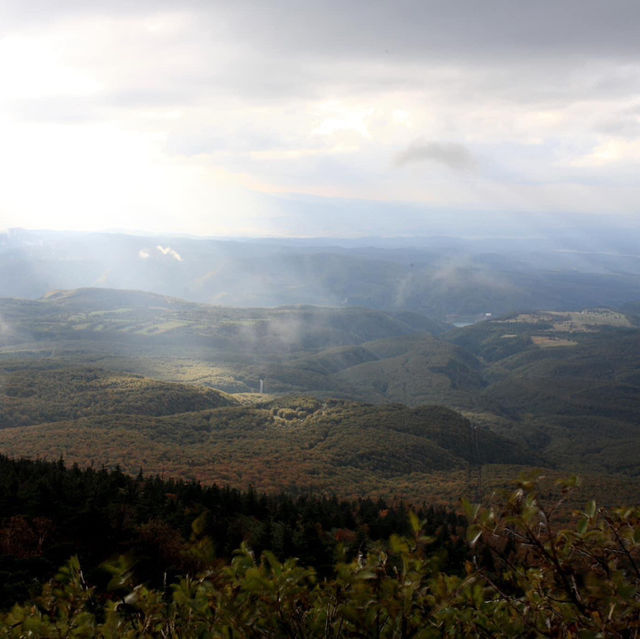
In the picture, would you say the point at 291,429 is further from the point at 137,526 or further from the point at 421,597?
the point at 421,597

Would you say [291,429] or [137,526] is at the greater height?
[137,526]

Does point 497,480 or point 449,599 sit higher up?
point 449,599

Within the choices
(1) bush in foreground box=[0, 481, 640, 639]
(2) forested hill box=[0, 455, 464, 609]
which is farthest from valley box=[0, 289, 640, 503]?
(1) bush in foreground box=[0, 481, 640, 639]

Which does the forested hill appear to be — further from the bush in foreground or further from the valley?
the valley

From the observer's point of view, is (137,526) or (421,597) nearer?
(421,597)

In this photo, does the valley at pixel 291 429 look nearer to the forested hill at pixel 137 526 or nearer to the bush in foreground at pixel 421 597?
the forested hill at pixel 137 526

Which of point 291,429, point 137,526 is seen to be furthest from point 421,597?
point 291,429

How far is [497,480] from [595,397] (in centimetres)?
12414

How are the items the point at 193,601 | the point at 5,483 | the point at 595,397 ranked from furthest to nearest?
1. the point at 595,397
2. the point at 5,483
3. the point at 193,601

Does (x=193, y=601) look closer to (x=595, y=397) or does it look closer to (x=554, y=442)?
(x=554, y=442)

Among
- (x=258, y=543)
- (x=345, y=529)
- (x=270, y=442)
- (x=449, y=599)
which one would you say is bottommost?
(x=270, y=442)

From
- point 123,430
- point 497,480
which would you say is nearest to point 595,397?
point 497,480

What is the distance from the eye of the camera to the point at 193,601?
15.5 feet

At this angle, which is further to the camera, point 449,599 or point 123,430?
point 123,430
